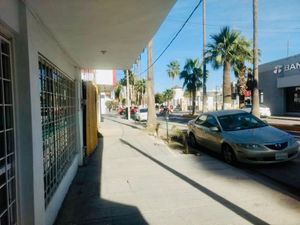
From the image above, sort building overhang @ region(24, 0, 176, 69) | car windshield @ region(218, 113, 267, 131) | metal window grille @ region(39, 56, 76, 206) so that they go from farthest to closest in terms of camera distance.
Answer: car windshield @ region(218, 113, 267, 131) < metal window grille @ region(39, 56, 76, 206) < building overhang @ region(24, 0, 176, 69)

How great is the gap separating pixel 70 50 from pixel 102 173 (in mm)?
3114

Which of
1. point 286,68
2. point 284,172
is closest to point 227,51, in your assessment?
point 286,68

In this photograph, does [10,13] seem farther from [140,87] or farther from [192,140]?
[140,87]

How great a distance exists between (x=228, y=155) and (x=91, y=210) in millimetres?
4863

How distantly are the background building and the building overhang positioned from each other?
103ft

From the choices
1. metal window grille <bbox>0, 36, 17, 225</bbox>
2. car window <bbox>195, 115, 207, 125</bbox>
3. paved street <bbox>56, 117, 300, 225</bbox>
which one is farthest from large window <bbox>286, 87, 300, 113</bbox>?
metal window grille <bbox>0, 36, 17, 225</bbox>

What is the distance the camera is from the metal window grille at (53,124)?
5.24 meters

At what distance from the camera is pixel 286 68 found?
36562 mm

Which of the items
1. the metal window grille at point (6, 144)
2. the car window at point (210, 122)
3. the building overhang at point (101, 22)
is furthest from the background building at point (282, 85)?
the metal window grille at point (6, 144)

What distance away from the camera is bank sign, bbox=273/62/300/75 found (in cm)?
3497

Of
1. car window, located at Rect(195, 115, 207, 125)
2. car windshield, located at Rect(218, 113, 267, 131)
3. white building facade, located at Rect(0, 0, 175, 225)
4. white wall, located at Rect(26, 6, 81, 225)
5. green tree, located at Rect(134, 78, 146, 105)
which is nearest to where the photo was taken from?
white building facade, located at Rect(0, 0, 175, 225)

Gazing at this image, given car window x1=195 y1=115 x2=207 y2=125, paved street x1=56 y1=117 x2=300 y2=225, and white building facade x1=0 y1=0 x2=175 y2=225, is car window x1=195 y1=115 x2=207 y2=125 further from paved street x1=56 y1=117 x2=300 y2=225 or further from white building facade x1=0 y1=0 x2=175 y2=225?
white building facade x1=0 y1=0 x2=175 y2=225

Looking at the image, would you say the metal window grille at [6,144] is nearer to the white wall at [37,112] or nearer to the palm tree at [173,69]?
the white wall at [37,112]

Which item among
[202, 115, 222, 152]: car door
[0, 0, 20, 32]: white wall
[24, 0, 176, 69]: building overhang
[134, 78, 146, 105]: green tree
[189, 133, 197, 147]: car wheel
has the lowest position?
[189, 133, 197, 147]: car wheel
